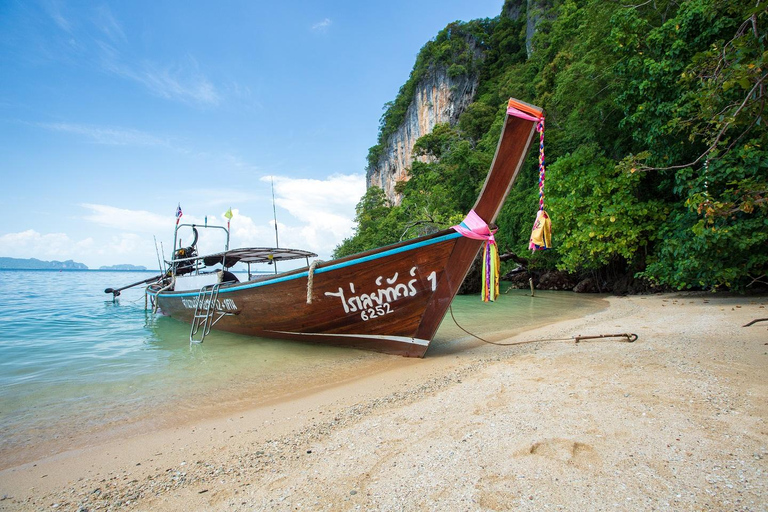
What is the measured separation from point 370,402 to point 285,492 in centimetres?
131

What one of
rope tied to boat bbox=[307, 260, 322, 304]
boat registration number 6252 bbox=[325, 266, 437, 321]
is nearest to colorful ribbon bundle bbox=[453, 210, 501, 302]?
boat registration number 6252 bbox=[325, 266, 437, 321]

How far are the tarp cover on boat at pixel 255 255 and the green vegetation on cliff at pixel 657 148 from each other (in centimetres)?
665

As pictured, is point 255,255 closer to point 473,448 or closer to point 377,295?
point 377,295

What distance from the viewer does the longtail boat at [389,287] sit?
12.8 ft

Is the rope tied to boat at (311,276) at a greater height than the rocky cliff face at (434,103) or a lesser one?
lesser

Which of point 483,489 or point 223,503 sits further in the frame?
point 223,503

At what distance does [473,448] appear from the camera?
6.48 feet

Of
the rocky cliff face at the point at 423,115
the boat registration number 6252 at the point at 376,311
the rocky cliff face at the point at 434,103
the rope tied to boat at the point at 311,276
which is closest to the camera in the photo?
the boat registration number 6252 at the point at 376,311

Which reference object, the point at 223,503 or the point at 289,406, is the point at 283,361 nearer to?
the point at 289,406

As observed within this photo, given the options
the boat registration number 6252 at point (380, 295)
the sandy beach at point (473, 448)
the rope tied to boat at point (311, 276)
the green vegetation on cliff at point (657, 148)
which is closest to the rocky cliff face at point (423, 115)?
the green vegetation on cliff at point (657, 148)

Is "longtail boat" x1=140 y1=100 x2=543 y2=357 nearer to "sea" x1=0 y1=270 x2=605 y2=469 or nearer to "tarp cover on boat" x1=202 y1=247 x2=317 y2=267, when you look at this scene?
"sea" x1=0 y1=270 x2=605 y2=469

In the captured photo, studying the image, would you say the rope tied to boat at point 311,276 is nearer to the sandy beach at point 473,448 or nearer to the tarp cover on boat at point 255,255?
the sandy beach at point 473,448

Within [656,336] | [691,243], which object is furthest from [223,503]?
[691,243]

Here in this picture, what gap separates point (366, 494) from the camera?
1.67m
